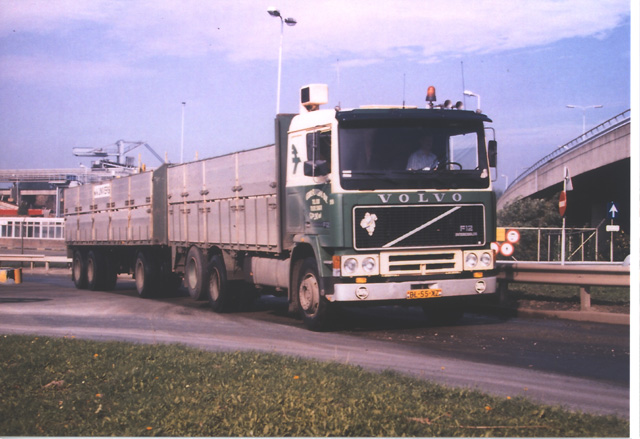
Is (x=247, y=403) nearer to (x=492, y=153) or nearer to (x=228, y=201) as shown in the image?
(x=492, y=153)

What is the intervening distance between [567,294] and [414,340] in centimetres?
569

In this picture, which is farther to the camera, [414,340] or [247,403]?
[414,340]

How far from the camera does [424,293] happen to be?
12.0 meters

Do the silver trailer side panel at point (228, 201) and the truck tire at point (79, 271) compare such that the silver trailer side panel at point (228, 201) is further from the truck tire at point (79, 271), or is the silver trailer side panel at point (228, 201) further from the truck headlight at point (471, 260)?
the truck tire at point (79, 271)

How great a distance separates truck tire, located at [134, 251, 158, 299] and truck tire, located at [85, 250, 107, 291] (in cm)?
328

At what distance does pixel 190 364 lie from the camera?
8.56 meters

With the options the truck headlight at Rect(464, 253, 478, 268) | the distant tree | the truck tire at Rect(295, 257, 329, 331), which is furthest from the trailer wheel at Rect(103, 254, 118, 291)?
the truck headlight at Rect(464, 253, 478, 268)

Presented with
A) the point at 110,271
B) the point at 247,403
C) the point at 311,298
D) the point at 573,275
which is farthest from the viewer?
the point at 110,271

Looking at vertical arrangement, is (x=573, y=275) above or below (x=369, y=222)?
below

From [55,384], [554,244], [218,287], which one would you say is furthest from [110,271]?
[55,384]

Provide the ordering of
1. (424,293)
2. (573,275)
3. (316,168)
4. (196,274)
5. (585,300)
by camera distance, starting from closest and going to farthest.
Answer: (424,293) < (316,168) < (585,300) < (573,275) < (196,274)

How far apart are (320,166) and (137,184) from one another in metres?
11.0

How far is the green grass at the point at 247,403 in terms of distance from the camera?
602cm

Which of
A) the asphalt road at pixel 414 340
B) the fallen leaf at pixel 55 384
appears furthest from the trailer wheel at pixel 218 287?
the fallen leaf at pixel 55 384
